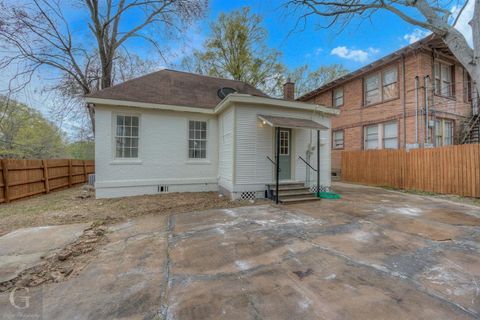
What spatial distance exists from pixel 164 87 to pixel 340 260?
9.06 m

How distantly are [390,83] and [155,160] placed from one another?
41.9ft

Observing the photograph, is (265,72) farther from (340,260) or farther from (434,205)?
(340,260)

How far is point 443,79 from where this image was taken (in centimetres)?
1068

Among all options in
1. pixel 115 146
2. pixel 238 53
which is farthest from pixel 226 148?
pixel 238 53

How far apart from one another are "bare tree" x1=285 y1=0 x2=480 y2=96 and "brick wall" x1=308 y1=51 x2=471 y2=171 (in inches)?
190

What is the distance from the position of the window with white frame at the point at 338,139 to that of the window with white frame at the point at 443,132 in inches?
192

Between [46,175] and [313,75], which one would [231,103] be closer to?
[46,175]

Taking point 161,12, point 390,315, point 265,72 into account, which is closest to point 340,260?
point 390,315

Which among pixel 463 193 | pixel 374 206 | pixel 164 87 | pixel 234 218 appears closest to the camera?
pixel 234 218

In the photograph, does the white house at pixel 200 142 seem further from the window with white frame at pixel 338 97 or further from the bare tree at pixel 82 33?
the window with white frame at pixel 338 97

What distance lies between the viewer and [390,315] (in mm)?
1923

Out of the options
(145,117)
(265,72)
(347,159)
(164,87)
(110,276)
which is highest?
(265,72)

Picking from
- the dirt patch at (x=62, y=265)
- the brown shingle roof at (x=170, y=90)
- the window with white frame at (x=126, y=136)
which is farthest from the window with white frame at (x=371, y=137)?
→ the dirt patch at (x=62, y=265)

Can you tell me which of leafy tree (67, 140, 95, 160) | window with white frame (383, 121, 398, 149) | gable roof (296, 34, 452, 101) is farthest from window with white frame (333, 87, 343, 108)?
leafy tree (67, 140, 95, 160)
